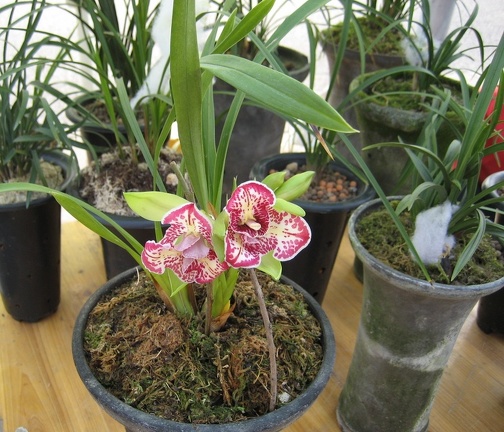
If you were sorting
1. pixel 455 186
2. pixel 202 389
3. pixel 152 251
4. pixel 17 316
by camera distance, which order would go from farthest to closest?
pixel 17 316, pixel 455 186, pixel 202 389, pixel 152 251

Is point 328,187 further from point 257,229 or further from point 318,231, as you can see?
point 257,229

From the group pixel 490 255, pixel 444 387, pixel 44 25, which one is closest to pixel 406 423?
pixel 444 387

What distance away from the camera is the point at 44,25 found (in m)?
1.30

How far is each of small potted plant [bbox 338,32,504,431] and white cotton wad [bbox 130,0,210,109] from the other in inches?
13.2

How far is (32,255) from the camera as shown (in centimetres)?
88

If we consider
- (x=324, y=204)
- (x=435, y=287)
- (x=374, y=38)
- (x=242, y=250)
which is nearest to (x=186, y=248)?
(x=242, y=250)

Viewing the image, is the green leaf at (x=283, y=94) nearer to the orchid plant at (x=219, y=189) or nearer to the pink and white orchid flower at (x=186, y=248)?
the orchid plant at (x=219, y=189)

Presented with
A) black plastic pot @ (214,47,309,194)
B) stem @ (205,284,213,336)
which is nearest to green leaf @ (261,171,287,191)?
stem @ (205,284,213,336)

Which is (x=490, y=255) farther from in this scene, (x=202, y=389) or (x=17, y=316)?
(x=17, y=316)

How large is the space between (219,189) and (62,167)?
1.73 feet

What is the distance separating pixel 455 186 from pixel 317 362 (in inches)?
11.6

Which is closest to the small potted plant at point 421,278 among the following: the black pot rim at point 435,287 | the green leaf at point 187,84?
the black pot rim at point 435,287

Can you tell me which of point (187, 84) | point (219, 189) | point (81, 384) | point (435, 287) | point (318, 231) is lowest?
point (81, 384)

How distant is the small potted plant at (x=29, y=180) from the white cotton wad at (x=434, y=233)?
1.75 ft
